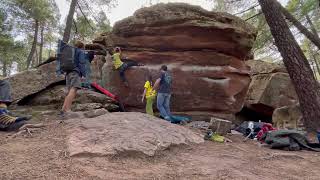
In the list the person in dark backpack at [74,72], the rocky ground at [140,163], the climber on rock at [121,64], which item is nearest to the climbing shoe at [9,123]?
the rocky ground at [140,163]

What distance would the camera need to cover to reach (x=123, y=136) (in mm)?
5320

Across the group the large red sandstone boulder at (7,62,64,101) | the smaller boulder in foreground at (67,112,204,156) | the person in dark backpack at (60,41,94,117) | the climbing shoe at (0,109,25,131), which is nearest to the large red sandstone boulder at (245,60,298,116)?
the smaller boulder in foreground at (67,112,204,156)

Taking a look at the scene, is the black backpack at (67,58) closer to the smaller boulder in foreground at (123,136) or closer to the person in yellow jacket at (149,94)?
the smaller boulder in foreground at (123,136)

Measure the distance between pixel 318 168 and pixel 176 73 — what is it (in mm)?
6395

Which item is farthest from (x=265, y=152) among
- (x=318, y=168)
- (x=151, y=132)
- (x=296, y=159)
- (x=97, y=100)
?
(x=97, y=100)

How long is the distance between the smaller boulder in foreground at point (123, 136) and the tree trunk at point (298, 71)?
3737 millimetres

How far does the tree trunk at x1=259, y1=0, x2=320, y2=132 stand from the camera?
8.80 metres

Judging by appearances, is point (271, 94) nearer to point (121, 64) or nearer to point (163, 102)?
point (163, 102)

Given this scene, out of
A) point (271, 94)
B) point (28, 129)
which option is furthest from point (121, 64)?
point (271, 94)

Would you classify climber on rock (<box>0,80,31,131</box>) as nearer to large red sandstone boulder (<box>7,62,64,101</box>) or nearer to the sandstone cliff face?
large red sandstone boulder (<box>7,62,64,101</box>)

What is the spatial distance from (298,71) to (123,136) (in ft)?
19.7

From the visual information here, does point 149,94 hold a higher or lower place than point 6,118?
higher

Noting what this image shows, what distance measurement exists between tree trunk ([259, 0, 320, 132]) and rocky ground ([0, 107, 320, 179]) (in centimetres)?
279

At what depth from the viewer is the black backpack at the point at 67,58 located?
312 inches
